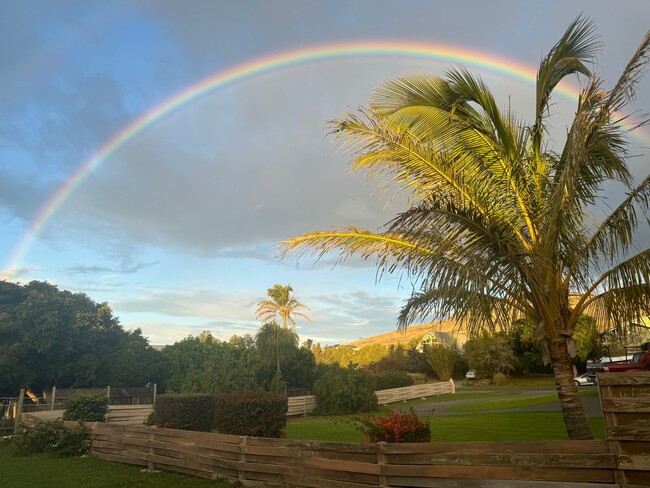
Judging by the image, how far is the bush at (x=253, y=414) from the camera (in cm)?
1295

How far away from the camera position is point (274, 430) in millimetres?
13281

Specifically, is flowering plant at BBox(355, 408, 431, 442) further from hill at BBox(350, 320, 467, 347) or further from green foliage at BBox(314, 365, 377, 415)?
green foliage at BBox(314, 365, 377, 415)

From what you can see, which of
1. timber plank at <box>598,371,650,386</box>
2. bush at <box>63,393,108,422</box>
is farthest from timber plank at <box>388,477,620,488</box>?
bush at <box>63,393,108,422</box>

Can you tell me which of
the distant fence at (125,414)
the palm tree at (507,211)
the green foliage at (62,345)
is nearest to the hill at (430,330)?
the palm tree at (507,211)

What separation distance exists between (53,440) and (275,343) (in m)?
21.3

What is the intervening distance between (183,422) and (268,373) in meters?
16.0

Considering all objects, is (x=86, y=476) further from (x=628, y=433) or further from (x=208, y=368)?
(x=208, y=368)

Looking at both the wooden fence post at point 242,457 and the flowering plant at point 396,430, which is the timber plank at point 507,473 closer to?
the flowering plant at point 396,430

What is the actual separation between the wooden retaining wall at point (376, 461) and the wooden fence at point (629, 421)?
12cm

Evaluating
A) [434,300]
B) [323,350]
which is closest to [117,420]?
[434,300]

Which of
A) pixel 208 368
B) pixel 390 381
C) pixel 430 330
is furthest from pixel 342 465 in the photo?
pixel 390 381

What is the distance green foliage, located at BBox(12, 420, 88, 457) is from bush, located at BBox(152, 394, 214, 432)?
3.56 meters

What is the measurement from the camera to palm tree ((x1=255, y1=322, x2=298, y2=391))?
3356 cm

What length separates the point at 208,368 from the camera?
29.5 m
